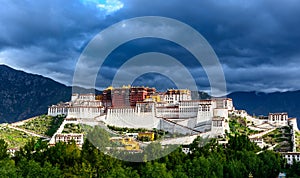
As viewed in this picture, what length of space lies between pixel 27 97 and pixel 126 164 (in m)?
171

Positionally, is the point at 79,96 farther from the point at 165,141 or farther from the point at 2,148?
the point at 2,148

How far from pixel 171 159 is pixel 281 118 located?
31751 millimetres

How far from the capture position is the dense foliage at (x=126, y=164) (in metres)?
26.2

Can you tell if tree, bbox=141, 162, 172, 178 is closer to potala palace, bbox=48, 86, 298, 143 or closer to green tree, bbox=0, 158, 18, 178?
green tree, bbox=0, 158, 18, 178

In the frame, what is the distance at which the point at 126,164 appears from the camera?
103ft

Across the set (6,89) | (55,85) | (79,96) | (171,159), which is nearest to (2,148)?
(171,159)

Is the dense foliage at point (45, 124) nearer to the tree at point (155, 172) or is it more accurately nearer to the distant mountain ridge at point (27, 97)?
the tree at point (155, 172)

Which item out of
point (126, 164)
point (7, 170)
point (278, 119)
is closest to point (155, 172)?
point (126, 164)

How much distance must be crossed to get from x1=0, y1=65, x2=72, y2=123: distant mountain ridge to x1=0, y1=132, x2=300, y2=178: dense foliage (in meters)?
140

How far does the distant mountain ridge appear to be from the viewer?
179 m

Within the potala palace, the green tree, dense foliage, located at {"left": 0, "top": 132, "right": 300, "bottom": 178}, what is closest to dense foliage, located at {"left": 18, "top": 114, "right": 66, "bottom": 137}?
the potala palace

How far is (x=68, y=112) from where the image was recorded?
60.2 meters

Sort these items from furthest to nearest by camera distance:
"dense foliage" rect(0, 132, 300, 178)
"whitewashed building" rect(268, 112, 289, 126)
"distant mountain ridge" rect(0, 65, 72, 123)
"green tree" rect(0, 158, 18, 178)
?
"distant mountain ridge" rect(0, 65, 72, 123), "whitewashed building" rect(268, 112, 289, 126), "dense foliage" rect(0, 132, 300, 178), "green tree" rect(0, 158, 18, 178)

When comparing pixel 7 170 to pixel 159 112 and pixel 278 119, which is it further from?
pixel 278 119
